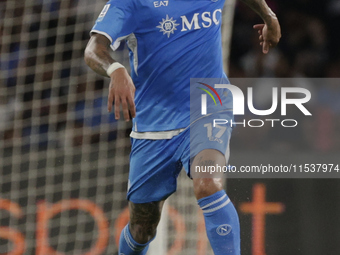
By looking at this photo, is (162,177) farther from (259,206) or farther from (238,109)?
(259,206)

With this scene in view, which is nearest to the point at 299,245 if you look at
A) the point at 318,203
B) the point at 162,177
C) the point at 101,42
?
the point at 318,203

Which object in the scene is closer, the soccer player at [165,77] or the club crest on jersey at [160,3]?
the soccer player at [165,77]

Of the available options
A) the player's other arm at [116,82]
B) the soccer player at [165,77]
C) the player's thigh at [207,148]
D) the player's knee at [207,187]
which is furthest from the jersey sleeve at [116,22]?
the player's knee at [207,187]

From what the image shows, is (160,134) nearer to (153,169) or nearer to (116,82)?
(153,169)

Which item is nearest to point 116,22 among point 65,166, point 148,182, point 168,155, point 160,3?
point 160,3

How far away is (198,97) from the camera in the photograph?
10.8 ft

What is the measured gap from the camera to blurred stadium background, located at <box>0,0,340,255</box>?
15.6 ft

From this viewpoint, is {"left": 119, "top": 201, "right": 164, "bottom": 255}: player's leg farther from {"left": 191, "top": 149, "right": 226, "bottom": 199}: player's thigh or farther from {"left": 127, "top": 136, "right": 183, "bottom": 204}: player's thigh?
{"left": 191, "top": 149, "right": 226, "bottom": 199}: player's thigh

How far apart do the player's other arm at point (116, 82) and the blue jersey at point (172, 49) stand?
0.98ft

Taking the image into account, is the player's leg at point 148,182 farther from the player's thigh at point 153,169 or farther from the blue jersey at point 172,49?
the blue jersey at point 172,49

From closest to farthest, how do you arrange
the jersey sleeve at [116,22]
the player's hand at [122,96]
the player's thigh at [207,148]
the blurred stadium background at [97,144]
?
the player's hand at [122,96]
the player's thigh at [207,148]
the jersey sleeve at [116,22]
the blurred stadium background at [97,144]

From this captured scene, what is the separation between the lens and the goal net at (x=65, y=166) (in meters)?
4.82

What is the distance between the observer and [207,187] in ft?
9.48

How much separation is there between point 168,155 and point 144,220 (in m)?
0.50
